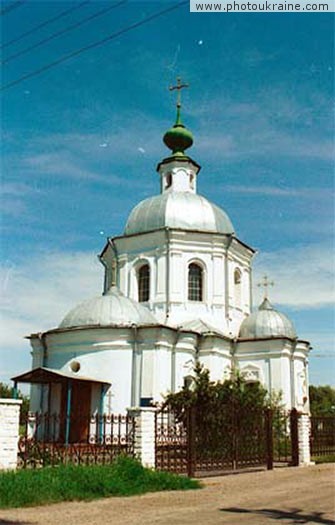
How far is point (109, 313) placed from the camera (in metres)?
24.8

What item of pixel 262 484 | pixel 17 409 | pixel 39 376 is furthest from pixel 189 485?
pixel 39 376

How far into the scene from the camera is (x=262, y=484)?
43.1 feet

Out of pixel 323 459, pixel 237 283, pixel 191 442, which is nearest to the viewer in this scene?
pixel 191 442

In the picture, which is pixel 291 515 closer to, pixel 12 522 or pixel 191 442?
pixel 12 522

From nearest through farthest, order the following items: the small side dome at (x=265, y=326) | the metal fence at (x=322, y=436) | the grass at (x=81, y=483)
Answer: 1. the grass at (x=81, y=483)
2. the metal fence at (x=322, y=436)
3. the small side dome at (x=265, y=326)

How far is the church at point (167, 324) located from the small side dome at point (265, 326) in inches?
1.9

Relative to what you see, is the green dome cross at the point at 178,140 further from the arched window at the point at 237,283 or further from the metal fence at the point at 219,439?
the metal fence at the point at 219,439

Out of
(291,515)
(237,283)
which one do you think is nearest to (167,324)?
(237,283)

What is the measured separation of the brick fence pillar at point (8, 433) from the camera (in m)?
10.5

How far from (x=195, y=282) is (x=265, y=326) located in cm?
377

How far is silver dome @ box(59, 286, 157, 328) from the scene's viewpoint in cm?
2458

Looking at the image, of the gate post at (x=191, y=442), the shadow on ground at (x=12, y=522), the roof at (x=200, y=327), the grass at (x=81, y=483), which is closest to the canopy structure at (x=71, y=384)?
the roof at (x=200, y=327)

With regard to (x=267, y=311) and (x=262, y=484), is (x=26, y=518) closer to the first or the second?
(x=262, y=484)

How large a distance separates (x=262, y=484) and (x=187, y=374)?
11747mm
